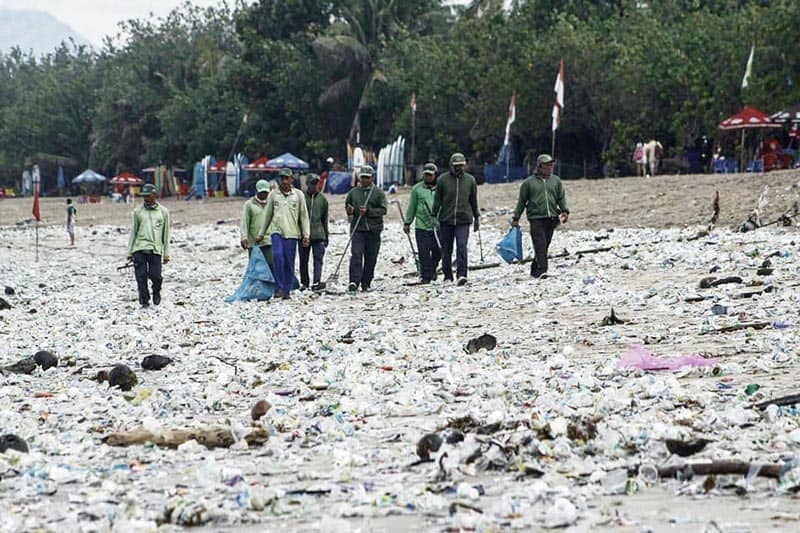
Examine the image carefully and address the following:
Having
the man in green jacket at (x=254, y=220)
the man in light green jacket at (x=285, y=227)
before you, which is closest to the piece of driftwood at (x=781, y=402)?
the man in light green jacket at (x=285, y=227)

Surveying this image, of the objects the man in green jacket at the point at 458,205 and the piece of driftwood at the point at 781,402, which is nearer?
the piece of driftwood at the point at 781,402

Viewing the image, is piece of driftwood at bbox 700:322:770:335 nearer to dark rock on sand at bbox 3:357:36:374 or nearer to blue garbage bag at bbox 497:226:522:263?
dark rock on sand at bbox 3:357:36:374

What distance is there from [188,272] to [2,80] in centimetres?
8619

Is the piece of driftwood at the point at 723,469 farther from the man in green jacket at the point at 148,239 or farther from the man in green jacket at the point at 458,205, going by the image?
the man in green jacket at the point at 148,239

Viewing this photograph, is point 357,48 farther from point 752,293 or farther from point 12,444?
point 12,444

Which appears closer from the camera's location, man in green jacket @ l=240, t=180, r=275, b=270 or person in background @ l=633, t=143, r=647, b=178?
man in green jacket @ l=240, t=180, r=275, b=270

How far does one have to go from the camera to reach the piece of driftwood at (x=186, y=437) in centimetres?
611

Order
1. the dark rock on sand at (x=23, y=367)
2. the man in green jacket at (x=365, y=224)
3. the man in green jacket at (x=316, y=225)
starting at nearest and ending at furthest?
the dark rock on sand at (x=23, y=367), the man in green jacket at (x=365, y=224), the man in green jacket at (x=316, y=225)

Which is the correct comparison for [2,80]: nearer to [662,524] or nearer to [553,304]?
[553,304]

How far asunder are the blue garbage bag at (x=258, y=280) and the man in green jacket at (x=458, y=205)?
2124 mm

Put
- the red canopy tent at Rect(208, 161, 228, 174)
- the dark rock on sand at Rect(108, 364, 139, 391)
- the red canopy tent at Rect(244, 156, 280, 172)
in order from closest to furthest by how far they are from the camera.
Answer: the dark rock on sand at Rect(108, 364, 139, 391) → the red canopy tent at Rect(244, 156, 280, 172) → the red canopy tent at Rect(208, 161, 228, 174)

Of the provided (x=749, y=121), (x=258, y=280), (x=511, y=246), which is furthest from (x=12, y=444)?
(x=749, y=121)

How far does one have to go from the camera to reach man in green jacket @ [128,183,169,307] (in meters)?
13.7

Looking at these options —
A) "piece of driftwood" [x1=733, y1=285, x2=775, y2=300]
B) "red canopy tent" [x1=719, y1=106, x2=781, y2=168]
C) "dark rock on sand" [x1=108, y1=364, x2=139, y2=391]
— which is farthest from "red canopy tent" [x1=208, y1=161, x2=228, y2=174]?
"dark rock on sand" [x1=108, y1=364, x2=139, y2=391]
